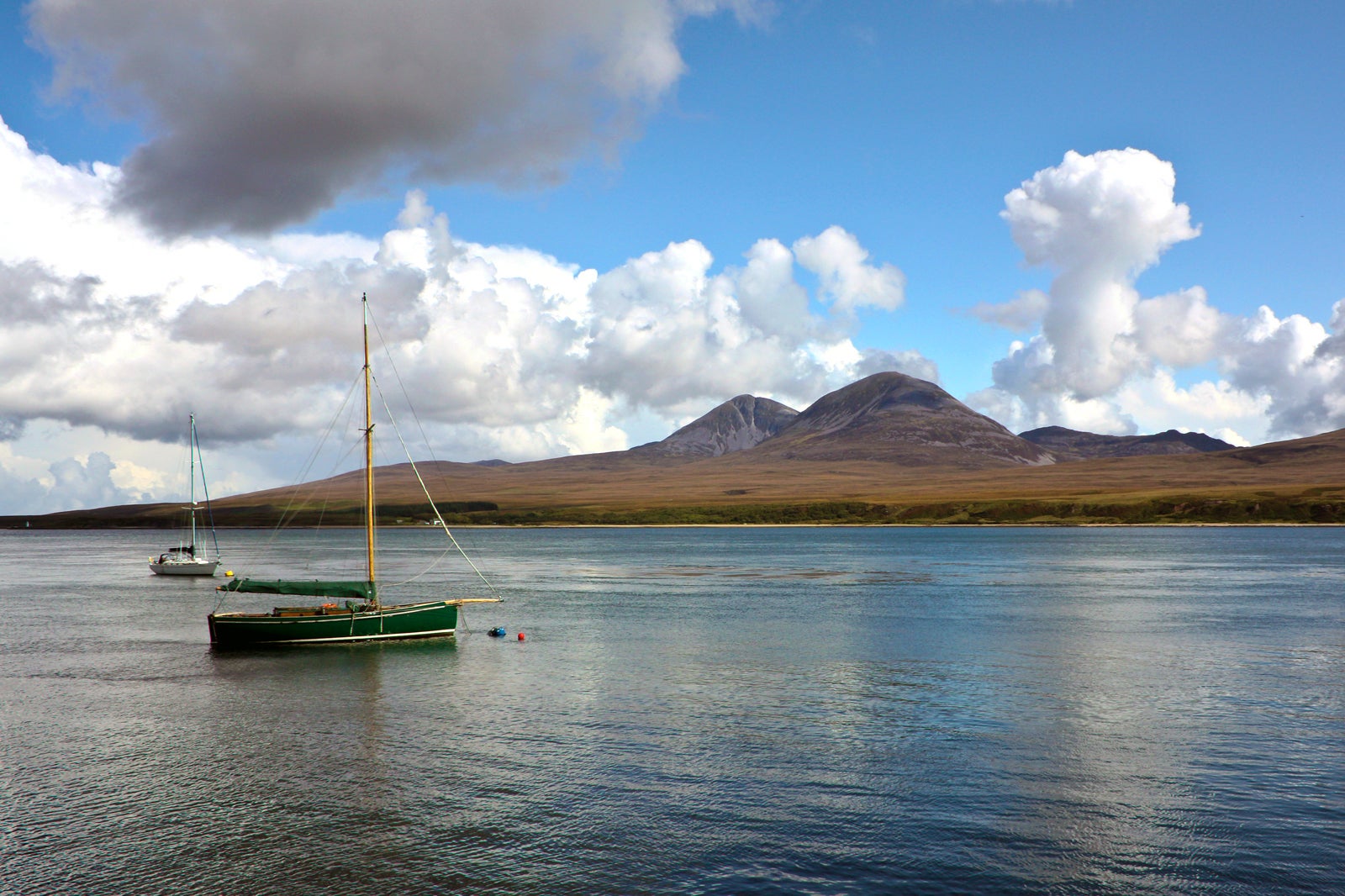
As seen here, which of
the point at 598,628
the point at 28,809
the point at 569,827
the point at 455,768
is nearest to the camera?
the point at 569,827

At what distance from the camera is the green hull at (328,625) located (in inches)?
1961

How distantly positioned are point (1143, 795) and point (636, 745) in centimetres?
1348

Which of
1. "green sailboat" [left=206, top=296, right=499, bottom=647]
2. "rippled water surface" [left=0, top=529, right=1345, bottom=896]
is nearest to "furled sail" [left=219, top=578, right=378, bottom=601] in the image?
"green sailboat" [left=206, top=296, right=499, bottom=647]

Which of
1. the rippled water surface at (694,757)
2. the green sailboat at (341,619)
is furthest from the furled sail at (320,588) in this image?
the rippled water surface at (694,757)

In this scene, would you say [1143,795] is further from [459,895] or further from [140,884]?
[140,884]

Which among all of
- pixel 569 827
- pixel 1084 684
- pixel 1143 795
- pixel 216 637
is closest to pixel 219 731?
pixel 569 827

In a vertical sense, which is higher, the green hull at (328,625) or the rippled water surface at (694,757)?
the green hull at (328,625)

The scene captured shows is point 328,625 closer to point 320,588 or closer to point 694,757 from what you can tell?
point 320,588

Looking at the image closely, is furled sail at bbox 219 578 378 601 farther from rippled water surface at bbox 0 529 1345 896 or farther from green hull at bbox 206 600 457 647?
rippled water surface at bbox 0 529 1345 896

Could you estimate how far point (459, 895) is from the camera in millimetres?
18188

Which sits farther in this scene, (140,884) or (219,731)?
(219,731)

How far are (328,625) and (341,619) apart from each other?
2.84ft

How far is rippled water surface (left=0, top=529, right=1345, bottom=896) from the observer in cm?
1950

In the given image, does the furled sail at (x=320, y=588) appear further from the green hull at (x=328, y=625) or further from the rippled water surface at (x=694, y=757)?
the rippled water surface at (x=694, y=757)
